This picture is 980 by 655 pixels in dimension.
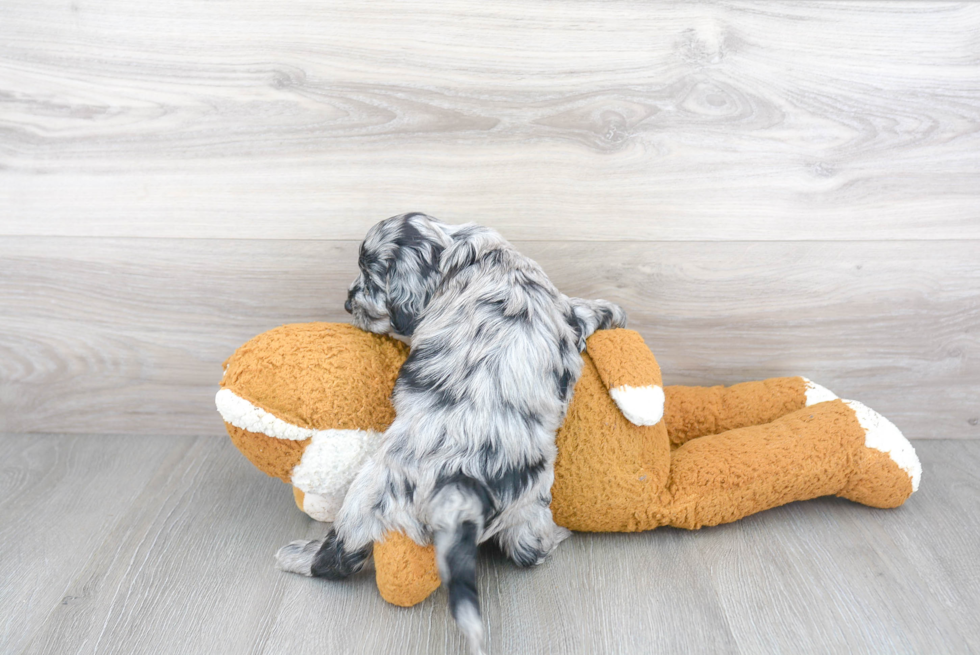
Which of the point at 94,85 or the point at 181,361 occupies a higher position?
the point at 94,85

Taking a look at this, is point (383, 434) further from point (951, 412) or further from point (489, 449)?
point (951, 412)

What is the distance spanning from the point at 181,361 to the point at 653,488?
122 centimetres

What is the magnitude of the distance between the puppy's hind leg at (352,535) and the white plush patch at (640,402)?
48cm

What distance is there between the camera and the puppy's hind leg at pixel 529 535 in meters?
1.35

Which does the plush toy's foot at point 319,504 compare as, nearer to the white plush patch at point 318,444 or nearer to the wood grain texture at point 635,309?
the white plush patch at point 318,444

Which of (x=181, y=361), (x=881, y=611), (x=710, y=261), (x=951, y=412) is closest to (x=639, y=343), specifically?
(x=710, y=261)

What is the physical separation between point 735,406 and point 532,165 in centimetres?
74

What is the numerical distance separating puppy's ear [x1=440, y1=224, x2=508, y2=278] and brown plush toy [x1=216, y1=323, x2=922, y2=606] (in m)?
0.23

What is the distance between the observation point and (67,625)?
127cm

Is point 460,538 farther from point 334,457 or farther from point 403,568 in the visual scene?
point 334,457

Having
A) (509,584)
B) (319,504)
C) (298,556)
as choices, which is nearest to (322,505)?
(319,504)

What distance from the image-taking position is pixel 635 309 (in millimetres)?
1783

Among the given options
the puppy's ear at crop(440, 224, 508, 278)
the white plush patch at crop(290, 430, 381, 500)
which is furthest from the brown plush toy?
the puppy's ear at crop(440, 224, 508, 278)

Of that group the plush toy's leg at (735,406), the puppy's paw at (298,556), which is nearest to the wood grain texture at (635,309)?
the plush toy's leg at (735,406)
